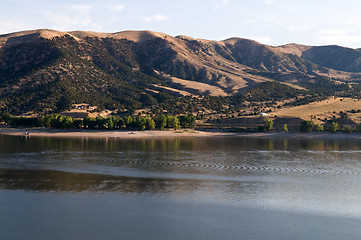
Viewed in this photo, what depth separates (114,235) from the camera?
132 ft

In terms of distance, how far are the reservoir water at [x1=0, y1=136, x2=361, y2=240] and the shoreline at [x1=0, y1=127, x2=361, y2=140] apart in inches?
2456

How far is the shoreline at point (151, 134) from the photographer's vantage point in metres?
156

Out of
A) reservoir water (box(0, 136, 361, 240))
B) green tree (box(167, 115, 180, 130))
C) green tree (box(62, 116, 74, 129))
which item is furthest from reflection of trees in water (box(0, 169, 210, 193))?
green tree (box(167, 115, 180, 130))

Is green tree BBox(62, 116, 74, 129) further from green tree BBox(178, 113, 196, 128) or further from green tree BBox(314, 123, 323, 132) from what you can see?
green tree BBox(314, 123, 323, 132)

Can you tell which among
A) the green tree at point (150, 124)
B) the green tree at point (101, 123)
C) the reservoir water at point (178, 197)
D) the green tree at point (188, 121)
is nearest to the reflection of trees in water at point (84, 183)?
the reservoir water at point (178, 197)

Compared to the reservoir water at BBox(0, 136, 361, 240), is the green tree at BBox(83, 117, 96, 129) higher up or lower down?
higher up

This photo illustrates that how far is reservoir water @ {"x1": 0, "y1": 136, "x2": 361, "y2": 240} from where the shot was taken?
4169 cm

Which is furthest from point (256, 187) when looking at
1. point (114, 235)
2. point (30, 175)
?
point (30, 175)

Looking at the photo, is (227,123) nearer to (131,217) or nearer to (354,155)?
(354,155)

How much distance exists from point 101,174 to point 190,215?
29.8 meters

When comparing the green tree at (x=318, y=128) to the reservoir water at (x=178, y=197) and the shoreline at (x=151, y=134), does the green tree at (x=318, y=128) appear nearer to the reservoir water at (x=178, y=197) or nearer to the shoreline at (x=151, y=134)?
the shoreline at (x=151, y=134)

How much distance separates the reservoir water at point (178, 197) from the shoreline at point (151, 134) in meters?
62.4

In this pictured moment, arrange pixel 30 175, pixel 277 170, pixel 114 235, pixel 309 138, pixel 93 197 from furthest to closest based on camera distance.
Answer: pixel 309 138
pixel 277 170
pixel 30 175
pixel 93 197
pixel 114 235

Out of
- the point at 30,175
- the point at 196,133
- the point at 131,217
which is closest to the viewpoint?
the point at 131,217
